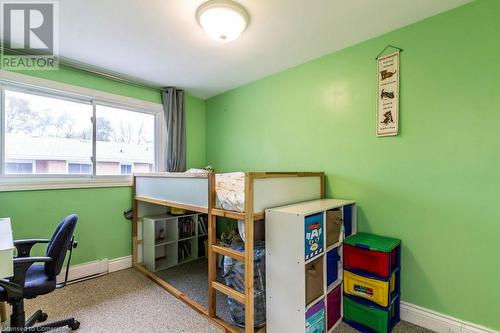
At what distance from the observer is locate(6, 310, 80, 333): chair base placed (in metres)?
1.48

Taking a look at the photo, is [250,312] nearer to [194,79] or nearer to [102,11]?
[102,11]

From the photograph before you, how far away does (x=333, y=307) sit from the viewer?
1.82 metres

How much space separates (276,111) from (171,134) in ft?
4.85

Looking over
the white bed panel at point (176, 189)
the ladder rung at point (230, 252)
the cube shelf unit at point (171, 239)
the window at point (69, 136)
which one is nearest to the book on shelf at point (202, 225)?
the cube shelf unit at point (171, 239)

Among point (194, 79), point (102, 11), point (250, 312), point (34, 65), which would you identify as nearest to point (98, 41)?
point (102, 11)

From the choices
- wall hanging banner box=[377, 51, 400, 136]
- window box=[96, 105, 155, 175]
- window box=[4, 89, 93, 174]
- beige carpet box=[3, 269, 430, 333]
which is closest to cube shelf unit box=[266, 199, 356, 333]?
beige carpet box=[3, 269, 430, 333]

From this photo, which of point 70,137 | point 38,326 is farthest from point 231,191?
point 70,137

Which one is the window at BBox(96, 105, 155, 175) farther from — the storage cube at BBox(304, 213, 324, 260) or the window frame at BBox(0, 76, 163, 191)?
the storage cube at BBox(304, 213, 324, 260)

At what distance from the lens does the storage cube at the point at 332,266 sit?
1.80 meters

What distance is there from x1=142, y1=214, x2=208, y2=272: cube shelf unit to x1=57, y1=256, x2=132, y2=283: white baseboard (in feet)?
0.83

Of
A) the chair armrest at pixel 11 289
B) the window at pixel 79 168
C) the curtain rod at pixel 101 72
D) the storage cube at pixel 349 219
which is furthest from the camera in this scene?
the window at pixel 79 168

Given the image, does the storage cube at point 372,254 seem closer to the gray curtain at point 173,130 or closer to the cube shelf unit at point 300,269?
the cube shelf unit at point 300,269

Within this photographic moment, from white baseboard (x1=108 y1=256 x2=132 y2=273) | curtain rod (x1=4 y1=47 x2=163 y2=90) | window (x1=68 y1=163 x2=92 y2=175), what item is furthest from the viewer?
white baseboard (x1=108 y1=256 x2=132 y2=273)

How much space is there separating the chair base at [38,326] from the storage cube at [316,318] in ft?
5.59
